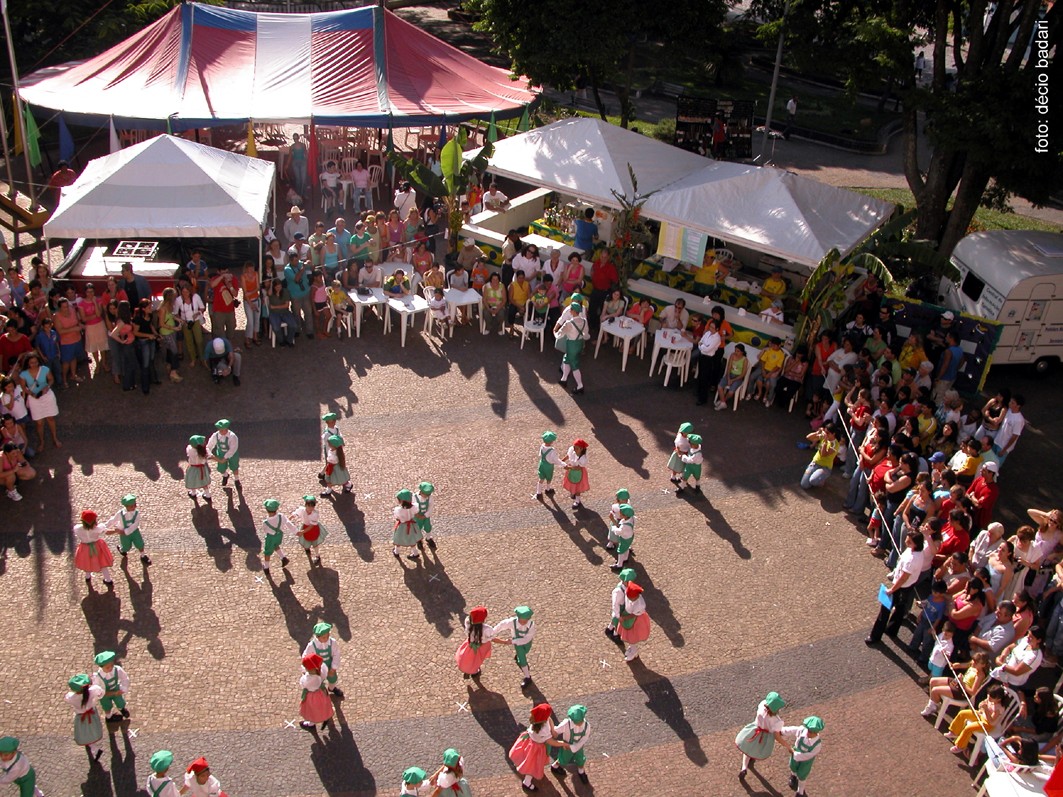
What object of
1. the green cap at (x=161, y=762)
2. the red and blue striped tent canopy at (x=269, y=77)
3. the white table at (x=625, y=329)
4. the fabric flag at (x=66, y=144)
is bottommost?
the green cap at (x=161, y=762)

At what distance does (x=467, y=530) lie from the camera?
38.1 ft

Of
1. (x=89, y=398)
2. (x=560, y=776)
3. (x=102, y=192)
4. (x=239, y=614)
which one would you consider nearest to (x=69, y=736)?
(x=239, y=614)

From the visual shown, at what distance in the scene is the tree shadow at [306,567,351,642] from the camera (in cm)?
1000

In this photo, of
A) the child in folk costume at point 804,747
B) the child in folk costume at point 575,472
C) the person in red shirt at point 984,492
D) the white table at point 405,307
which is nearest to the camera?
the child in folk costume at point 804,747

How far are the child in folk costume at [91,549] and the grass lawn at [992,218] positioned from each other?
805 inches

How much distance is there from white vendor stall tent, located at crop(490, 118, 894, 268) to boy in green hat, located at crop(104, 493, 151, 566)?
381 inches

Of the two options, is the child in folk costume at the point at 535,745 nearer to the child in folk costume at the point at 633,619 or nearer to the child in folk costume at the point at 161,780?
the child in folk costume at the point at 633,619

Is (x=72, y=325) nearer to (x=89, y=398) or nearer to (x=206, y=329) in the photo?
(x=89, y=398)

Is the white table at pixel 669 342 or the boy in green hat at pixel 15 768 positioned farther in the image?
the white table at pixel 669 342

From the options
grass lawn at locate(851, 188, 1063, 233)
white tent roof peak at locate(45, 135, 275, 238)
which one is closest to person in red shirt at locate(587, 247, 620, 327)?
white tent roof peak at locate(45, 135, 275, 238)

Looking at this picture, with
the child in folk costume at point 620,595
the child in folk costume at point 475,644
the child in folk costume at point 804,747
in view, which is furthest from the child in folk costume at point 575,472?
the child in folk costume at point 804,747

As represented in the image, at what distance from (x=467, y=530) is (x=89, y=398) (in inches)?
246

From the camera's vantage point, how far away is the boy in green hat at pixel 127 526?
1022 cm

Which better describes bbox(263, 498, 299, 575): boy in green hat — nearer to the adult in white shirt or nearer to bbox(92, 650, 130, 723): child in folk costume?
bbox(92, 650, 130, 723): child in folk costume
